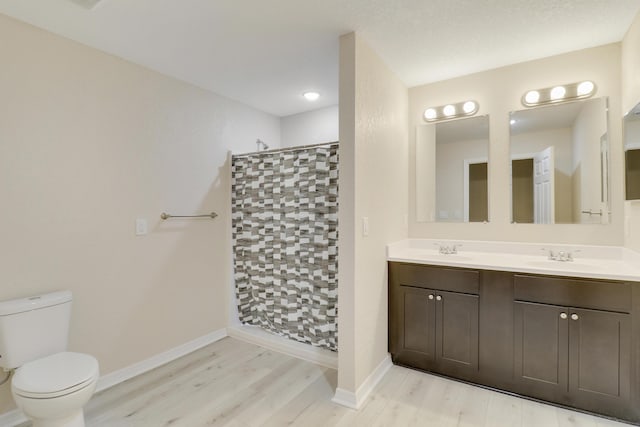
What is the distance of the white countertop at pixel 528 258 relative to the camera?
191 centimetres

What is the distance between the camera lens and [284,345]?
9.07 feet

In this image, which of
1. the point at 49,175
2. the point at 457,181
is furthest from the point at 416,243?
the point at 49,175

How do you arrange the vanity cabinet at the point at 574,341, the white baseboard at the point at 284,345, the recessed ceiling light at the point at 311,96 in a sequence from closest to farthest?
1. the vanity cabinet at the point at 574,341
2. the white baseboard at the point at 284,345
3. the recessed ceiling light at the point at 311,96

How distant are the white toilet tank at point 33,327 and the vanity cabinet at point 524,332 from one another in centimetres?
219

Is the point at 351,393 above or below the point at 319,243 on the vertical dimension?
below

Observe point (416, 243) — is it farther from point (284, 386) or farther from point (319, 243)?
point (284, 386)

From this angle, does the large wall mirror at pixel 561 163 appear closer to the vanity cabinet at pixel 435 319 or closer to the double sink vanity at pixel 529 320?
the double sink vanity at pixel 529 320

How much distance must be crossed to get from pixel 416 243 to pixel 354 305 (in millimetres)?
1156

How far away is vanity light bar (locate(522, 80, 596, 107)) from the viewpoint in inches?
89.8

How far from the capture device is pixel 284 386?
7.30 ft

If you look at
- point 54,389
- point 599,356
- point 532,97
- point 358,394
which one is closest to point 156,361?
point 54,389

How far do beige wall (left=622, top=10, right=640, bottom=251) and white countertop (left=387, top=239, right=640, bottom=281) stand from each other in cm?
13

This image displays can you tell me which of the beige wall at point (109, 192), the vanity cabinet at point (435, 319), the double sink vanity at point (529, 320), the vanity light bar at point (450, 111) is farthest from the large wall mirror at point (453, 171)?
the beige wall at point (109, 192)

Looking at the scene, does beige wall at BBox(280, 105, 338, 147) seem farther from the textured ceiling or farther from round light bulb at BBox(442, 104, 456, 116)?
round light bulb at BBox(442, 104, 456, 116)
